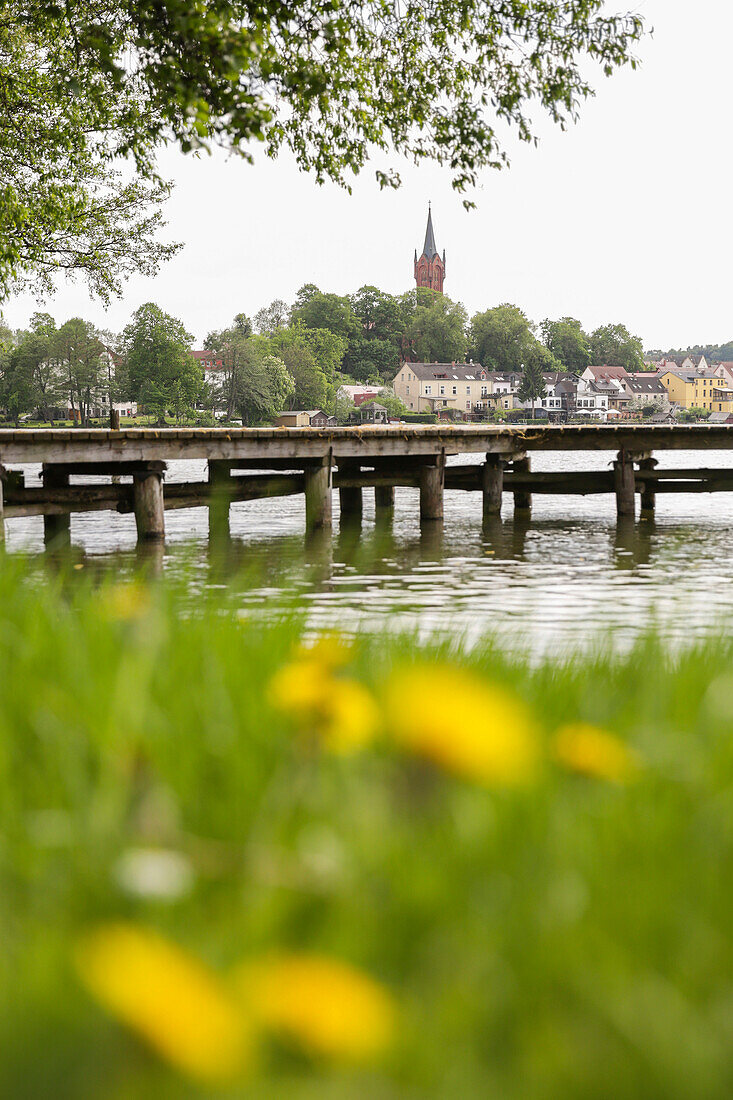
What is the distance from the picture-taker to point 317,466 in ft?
56.3

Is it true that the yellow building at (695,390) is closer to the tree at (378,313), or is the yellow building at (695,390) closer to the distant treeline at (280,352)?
the distant treeline at (280,352)

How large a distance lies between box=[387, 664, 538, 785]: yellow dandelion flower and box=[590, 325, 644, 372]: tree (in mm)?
188469

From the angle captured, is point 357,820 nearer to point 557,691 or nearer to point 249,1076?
point 249,1076

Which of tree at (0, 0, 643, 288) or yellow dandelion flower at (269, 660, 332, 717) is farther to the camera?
tree at (0, 0, 643, 288)

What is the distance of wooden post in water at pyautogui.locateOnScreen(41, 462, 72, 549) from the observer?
53.5 ft

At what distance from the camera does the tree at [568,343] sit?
175 m

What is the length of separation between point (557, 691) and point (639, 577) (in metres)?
10.8

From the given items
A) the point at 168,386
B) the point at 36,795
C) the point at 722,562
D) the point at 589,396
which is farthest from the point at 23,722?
the point at 589,396

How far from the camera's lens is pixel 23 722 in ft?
6.17

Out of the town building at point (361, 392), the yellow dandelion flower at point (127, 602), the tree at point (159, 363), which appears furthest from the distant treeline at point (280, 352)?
the yellow dandelion flower at point (127, 602)

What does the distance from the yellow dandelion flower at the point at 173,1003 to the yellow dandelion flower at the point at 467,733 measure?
1.76ft

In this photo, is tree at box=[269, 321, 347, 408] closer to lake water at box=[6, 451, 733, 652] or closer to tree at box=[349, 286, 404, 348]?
tree at box=[349, 286, 404, 348]

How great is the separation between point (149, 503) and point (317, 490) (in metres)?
3.07

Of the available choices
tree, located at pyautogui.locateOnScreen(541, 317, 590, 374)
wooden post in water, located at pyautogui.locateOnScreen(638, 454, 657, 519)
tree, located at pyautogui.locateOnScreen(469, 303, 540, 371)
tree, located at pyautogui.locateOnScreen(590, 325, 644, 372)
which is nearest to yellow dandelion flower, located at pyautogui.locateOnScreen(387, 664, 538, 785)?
wooden post in water, located at pyautogui.locateOnScreen(638, 454, 657, 519)
